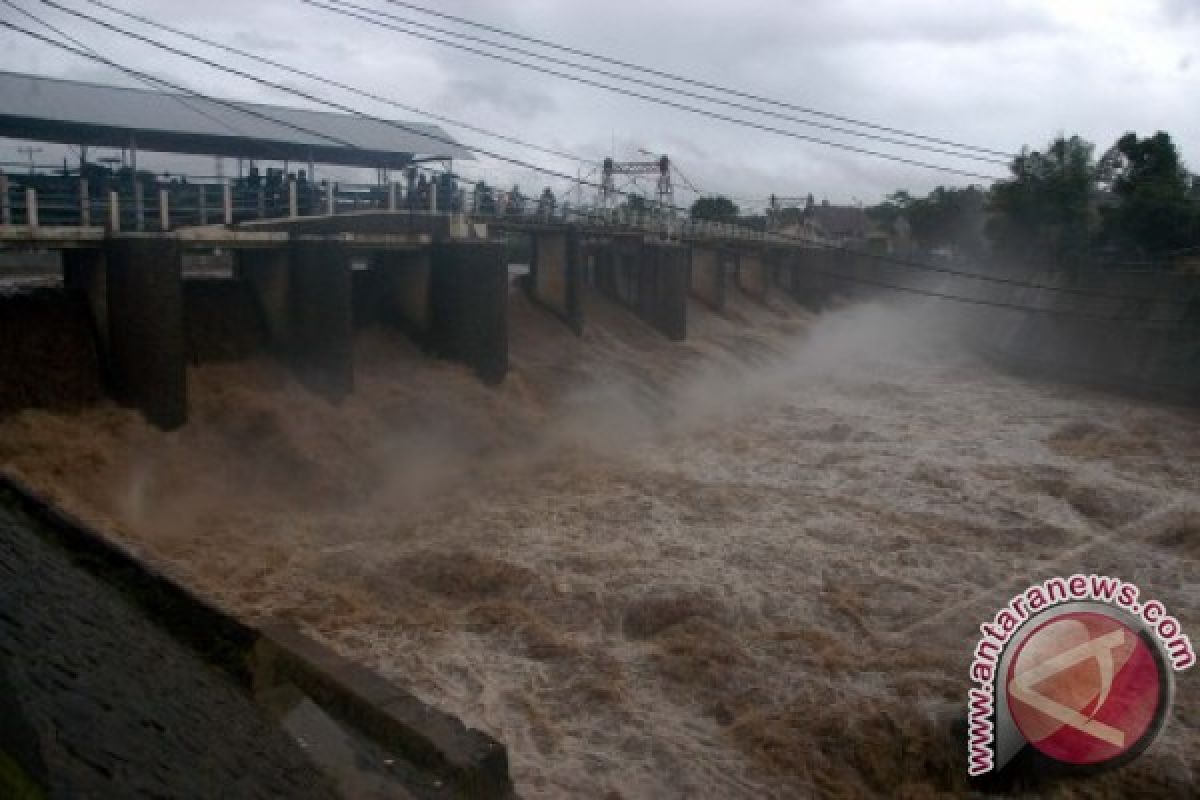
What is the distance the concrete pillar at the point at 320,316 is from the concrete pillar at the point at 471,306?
11.5ft

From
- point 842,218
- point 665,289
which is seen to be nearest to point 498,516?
point 665,289

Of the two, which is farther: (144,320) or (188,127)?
(188,127)

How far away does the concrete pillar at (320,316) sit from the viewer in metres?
19.5

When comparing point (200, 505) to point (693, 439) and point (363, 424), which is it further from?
point (693, 439)

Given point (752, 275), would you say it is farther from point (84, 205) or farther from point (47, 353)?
point (47, 353)

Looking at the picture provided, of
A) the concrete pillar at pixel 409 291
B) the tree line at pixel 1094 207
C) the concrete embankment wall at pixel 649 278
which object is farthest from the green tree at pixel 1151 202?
the concrete pillar at pixel 409 291

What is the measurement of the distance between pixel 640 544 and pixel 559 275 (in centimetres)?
1544

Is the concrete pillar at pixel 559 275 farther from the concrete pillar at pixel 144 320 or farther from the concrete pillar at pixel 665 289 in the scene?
the concrete pillar at pixel 144 320

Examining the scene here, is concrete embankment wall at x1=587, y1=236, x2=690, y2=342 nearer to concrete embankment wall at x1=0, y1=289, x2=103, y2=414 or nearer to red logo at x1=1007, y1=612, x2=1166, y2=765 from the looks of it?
concrete embankment wall at x1=0, y1=289, x2=103, y2=414

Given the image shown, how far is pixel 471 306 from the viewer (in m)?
22.7

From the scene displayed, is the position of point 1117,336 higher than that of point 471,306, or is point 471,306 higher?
A: point 471,306

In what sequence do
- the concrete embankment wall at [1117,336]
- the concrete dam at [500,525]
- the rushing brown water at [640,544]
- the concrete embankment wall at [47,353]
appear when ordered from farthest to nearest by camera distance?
the concrete embankment wall at [1117,336] → the concrete embankment wall at [47,353] → the rushing brown water at [640,544] → the concrete dam at [500,525]

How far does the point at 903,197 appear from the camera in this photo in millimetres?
99938

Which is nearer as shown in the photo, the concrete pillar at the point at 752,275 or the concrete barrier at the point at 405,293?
the concrete barrier at the point at 405,293
